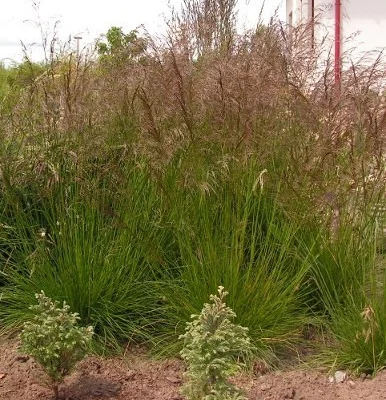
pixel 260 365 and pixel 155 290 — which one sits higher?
pixel 155 290

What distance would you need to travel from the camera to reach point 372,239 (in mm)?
3395

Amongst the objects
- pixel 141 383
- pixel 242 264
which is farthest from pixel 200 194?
pixel 141 383

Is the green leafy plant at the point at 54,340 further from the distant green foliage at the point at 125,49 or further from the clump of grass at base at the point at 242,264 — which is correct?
the distant green foliage at the point at 125,49

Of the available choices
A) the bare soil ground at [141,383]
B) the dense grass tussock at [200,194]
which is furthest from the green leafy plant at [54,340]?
the dense grass tussock at [200,194]

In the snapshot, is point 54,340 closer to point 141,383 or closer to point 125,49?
point 141,383

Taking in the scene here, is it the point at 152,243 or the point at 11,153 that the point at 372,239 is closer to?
the point at 152,243

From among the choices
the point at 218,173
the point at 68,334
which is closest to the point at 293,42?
the point at 218,173

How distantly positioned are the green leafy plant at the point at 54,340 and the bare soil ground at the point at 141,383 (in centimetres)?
22

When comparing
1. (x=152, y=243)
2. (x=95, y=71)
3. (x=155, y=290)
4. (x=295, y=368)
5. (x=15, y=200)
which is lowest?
(x=295, y=368)

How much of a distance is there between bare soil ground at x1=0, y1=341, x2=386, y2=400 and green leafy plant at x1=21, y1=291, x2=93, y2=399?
0.73 ft

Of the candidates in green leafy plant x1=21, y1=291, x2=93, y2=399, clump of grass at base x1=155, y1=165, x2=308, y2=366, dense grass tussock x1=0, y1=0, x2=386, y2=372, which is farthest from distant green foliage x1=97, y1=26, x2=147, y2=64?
green leafy plant x1=21, y1=291, x2=93, y2=399

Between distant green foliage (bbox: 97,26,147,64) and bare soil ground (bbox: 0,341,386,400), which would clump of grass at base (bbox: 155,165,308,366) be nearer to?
bare soil ground (bbox: 0,341,386,400)

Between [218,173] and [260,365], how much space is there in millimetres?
980

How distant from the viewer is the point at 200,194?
3486 millimetres
